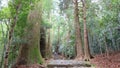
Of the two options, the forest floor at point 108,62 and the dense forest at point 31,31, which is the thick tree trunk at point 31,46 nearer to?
the dense forest at point 31,31

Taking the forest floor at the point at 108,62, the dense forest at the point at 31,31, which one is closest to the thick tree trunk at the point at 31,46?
the dense forest at the point at 31,31

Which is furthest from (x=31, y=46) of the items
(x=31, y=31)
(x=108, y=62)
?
(x=108, y=62)

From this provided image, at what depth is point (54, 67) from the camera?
374 inches

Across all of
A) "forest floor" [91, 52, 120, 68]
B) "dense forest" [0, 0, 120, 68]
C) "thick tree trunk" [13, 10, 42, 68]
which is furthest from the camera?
"thick tree trunk" [13, 10, 42, 68]

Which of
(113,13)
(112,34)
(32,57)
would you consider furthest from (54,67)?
(112,34)

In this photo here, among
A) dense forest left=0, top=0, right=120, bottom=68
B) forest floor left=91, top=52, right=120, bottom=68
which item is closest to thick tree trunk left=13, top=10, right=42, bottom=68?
dense forest left=0, top=0, right=120, bottom=68

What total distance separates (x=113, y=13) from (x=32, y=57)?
620 cm

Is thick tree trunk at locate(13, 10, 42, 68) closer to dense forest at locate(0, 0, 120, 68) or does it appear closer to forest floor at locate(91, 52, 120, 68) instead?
dense forest at locate(0, 0, 120, 68)

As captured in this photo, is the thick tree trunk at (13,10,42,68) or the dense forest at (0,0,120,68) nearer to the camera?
the dense forest at (0,0,120,68)

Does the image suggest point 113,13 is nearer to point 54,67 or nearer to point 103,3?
point 103,3

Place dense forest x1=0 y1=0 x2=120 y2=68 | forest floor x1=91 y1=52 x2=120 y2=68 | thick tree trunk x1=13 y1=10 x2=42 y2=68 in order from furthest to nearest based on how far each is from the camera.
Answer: thick tree trunk x1=13 y1=10 x2=42 y2=68, forest floor x1=91 y1=52 x2=120 y2=68, dense forest x1=0 y1=0 x2=120 y2=68

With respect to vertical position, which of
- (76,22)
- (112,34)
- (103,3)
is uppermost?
(103,3)

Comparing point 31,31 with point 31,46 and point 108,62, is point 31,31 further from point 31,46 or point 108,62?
point 108,62

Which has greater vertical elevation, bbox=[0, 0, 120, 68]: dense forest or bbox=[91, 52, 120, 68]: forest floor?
bbox=[0, 0, 120, 68]: dense forest
